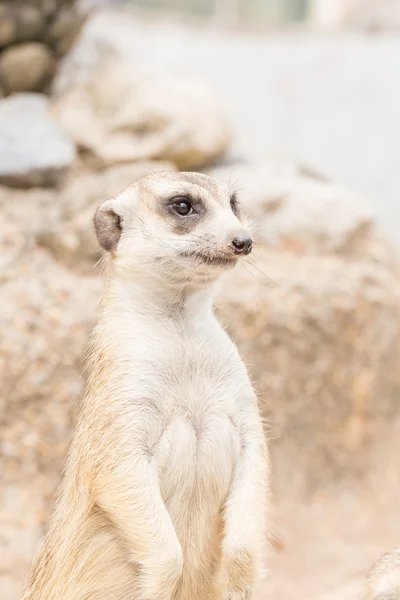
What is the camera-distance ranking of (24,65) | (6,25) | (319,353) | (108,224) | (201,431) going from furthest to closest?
(24,65) < (6,25) < (319,353) < (108,224) < (201,431)

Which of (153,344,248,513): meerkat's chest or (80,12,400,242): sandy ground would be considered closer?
(153,344,248,513): meerkat's chest

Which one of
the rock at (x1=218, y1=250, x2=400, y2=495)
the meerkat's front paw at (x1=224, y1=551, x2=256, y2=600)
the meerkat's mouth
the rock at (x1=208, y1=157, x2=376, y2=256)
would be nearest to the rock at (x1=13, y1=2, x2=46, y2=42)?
the rock at (x1=208, y1=157, x2=376, y2=256)

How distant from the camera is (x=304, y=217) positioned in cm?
405

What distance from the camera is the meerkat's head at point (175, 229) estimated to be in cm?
185

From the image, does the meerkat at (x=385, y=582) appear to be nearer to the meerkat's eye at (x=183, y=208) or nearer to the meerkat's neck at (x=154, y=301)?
the meerkat's neck at (x=154, y=301)

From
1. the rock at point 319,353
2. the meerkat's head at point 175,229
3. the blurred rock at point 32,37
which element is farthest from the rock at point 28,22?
the meerkat's head at point 175,229

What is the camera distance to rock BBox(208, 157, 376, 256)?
4031 mm

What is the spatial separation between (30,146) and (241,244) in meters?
2.45

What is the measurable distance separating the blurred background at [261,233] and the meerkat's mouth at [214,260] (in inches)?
50.4

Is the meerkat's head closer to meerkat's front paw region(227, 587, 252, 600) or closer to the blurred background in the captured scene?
meerkat's front paw region(227, 587, 252, 600)

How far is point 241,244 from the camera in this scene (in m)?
1.79

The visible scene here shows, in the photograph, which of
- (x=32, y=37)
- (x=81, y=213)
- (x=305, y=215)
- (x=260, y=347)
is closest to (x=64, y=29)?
(x=32, y=37)

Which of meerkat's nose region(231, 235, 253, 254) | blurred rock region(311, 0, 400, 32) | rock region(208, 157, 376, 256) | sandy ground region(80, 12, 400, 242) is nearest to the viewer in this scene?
meerkat's nose region(231, 235, 253, 254)

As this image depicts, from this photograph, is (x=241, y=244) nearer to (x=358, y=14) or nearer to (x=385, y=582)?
(x=385, y=582)
